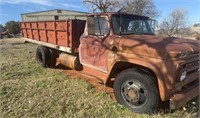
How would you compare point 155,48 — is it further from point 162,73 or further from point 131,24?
point 131,24

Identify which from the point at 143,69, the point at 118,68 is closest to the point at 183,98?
the point at 143,69

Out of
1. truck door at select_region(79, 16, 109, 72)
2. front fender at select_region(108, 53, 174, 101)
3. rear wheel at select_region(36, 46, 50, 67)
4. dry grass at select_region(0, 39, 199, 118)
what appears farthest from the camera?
rear wheel at select_region(36, 46, 50, 67)

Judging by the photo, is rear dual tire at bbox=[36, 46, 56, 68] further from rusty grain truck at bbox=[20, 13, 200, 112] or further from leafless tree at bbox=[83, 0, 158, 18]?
leafless tree at bbox=[83, 0, 158, 18]

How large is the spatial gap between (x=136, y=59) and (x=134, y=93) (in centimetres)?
72

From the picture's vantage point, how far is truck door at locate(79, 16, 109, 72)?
16.2 feet

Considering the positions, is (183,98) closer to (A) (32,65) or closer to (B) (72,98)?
(B) (72,98)

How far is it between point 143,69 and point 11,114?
2.90 m

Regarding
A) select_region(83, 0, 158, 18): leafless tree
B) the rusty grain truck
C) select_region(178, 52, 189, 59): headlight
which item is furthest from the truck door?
select_region(83, 0, 158, 18): leafless tree

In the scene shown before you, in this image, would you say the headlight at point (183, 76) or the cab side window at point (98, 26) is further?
the cab side window at point (98, 26)

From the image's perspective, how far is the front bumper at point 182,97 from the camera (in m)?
3.58

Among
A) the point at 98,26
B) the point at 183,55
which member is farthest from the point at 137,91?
the point at 98,26

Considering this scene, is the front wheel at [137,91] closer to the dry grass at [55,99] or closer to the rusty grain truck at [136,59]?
the rusty grain truck at [136,59]

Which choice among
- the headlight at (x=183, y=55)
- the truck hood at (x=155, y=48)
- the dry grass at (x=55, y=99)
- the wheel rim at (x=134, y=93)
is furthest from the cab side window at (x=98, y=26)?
the headlight at (x=183, y=55)

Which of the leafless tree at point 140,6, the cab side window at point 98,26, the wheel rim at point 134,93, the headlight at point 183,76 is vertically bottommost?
the wheel rim at point 134,93
